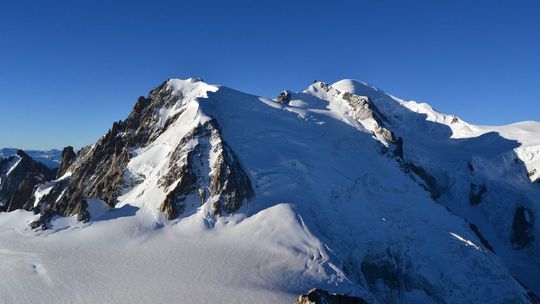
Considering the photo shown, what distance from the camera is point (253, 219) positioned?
7106cm

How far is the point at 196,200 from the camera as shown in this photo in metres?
73.1

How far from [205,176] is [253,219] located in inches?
387

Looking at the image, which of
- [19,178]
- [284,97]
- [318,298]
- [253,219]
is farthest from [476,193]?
[19,178]

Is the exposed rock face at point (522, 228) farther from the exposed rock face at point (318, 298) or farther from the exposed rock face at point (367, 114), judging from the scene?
the exposed rock face at point (318, 298)

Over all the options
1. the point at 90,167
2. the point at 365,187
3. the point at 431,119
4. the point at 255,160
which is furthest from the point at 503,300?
the point at 431,119

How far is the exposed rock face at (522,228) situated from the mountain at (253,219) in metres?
0.22

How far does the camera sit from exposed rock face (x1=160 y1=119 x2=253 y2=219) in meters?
72.2

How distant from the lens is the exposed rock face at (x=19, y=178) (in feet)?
352

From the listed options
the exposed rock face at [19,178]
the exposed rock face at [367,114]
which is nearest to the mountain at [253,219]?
the exposed rock face at [367,114]

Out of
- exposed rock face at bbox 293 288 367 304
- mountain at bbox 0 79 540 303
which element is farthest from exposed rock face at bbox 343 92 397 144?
exposed rock face at bbox 293 288 367 304

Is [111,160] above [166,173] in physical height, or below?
above

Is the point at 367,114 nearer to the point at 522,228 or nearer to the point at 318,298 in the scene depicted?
the point at 522,228

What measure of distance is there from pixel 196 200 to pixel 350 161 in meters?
30.5

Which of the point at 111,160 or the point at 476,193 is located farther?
the point at 476,193
